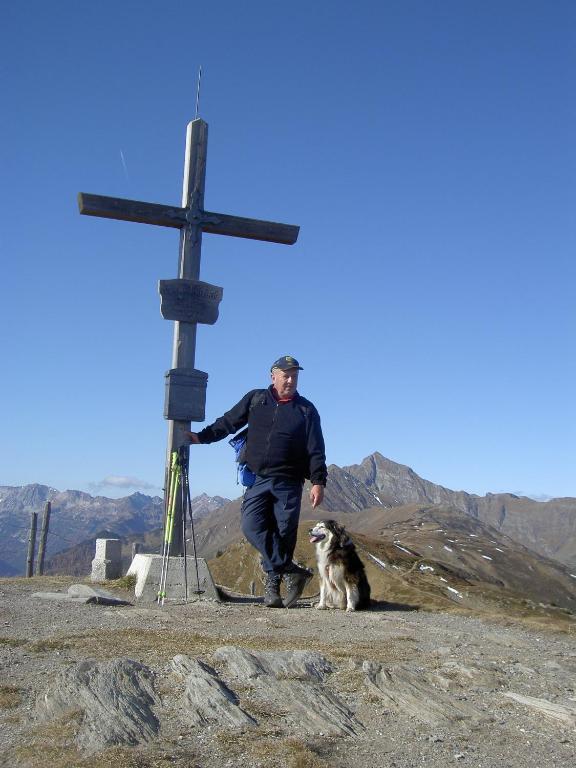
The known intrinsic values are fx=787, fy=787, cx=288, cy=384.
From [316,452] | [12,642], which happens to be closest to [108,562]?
[316,452]

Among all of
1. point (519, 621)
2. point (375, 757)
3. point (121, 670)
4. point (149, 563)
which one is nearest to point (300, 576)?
point (149, 563)

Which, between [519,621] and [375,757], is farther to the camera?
[519,621]

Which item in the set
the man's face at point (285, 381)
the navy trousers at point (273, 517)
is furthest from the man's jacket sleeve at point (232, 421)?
the navy trousers at point (273, 517)

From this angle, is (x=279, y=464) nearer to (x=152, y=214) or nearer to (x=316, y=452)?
(x=316, y=452)

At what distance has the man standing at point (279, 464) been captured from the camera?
30.5 ft

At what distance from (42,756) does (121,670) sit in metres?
1.09

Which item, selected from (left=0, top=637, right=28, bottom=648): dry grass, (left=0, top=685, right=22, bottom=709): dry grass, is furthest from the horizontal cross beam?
(left=0, top=685, right=22, bottom=709): dry grass

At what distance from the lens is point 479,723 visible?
4.38 metres

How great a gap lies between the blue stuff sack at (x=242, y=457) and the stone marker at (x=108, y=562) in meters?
4.05

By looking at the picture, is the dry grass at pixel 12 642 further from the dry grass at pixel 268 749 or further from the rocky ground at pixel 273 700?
the dry grass at pixel 268 749

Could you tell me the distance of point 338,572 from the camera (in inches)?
399

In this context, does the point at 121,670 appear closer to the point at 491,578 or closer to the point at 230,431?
the point at 230,431

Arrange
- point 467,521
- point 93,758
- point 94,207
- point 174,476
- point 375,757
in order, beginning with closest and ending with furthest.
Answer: point 93,758 → point 375,757 → point 174,476 → point 94,207 → point 467,521

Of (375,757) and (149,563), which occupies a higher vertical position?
(149,563)
